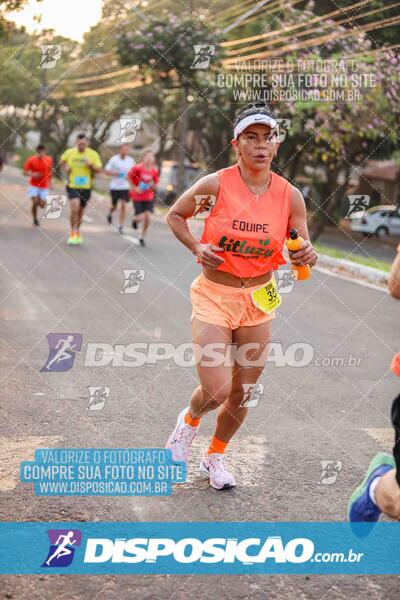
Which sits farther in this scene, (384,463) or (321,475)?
(321,475)

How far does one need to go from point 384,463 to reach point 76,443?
7.48 feet

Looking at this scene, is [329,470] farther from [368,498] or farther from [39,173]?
[39,173]

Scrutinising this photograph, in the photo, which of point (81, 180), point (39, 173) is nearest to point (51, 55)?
point (81, 180)

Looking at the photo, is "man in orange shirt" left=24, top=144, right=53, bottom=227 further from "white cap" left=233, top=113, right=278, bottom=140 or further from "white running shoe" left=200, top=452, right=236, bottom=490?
"white cap" left=233, top=113, right=278, bottom=140

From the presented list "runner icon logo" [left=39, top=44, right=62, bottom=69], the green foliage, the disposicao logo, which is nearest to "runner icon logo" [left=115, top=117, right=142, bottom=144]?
"runner icon logo" [left=39, top=44, right=62, bottom=69]

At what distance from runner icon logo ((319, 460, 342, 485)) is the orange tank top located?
1263 millimetres

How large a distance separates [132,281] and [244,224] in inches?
308

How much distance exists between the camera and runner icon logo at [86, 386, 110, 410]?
6281mm

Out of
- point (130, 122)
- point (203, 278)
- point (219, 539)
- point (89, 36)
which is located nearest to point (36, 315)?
point (130, 122)

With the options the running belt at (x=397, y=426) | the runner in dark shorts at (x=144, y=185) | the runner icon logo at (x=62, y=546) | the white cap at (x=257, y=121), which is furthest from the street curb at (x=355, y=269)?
the running belt at (x=397, y=426)

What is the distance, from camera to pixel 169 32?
28.2 m

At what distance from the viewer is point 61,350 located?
8.34 m

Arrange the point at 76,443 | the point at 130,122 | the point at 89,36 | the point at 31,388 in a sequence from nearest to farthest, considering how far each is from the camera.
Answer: the point at 76,443
the point at 31,388
the point at 130,122
the point at 89,36

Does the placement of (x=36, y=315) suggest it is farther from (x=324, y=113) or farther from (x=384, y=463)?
(x=324, y=113)
